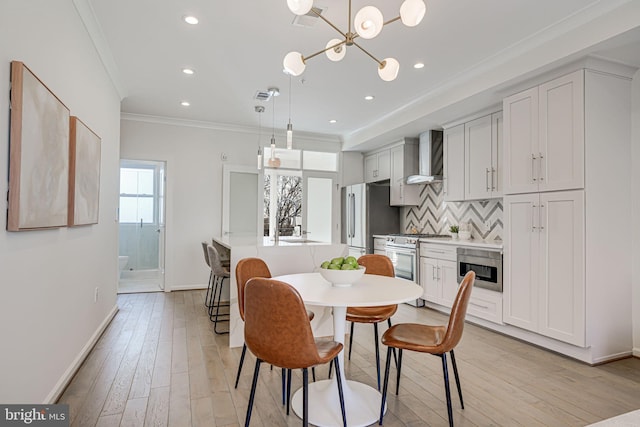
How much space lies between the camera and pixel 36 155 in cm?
179

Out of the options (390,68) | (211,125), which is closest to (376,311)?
(390,68)

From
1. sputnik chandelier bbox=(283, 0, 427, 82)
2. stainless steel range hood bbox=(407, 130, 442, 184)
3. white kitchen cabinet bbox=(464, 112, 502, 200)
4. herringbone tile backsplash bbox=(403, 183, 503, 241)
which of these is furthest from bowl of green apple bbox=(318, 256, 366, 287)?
stainless steel range hood bbox=(407, 130, 442, 184)

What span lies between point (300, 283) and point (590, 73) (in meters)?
2.87

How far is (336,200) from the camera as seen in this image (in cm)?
671

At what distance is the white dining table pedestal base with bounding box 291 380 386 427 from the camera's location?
78.3 inches

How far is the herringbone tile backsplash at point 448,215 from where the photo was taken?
171 inches

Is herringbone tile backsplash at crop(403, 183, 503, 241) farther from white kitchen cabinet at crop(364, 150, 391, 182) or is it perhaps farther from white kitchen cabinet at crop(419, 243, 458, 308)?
white kitchen cabinet at crop(364, 150, 391, 182)

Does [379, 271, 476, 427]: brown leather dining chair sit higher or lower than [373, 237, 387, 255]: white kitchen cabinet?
lower

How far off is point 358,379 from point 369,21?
7.60 feet

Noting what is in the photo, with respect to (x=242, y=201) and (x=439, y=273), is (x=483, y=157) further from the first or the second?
(x=242, y=201)

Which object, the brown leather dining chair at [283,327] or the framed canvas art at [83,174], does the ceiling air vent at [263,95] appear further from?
the brown leather dining chair at [283,327]

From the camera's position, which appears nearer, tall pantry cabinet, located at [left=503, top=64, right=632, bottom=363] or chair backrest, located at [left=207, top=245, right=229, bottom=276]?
tall pantry cabinet, located at [left=503, top=64, right=632, bottom=363]

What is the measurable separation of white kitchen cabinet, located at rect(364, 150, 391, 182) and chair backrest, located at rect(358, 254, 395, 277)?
10.9ft

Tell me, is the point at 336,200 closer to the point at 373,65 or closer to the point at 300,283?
the point at 373,65
